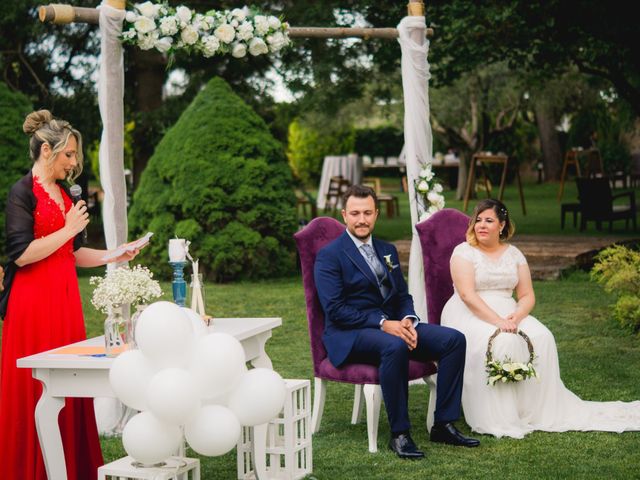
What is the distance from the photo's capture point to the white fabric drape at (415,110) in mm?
7453

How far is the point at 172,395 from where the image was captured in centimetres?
381

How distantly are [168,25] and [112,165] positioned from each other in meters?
0.93

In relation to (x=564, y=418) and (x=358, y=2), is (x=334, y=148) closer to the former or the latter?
(x=358, y=2)

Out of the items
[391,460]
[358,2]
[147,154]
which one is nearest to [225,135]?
[358,2]

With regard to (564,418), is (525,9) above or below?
above

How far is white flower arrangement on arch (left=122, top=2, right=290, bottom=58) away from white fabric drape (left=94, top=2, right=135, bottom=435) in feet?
0.64

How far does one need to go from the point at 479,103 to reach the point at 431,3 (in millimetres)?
13201

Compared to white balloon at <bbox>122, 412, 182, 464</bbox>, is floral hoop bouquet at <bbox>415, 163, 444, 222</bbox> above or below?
above

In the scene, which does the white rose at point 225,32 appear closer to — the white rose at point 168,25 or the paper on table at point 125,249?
the white rose at point 168,25

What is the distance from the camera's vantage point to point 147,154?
16969 millimetres

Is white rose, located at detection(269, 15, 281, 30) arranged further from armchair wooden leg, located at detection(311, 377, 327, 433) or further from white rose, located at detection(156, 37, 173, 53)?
armchair wooden leg, located at detection(311, 377, 327, 433)

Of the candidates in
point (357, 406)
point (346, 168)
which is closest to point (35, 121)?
point (357, 406)

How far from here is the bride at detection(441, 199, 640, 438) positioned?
6.23 meters

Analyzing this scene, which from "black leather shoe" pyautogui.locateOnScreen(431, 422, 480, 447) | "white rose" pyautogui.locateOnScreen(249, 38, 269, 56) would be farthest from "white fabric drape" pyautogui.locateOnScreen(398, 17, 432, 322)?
"black leather shoe" pyautogui.locateOnScreen(431, 422, 480, 447)
